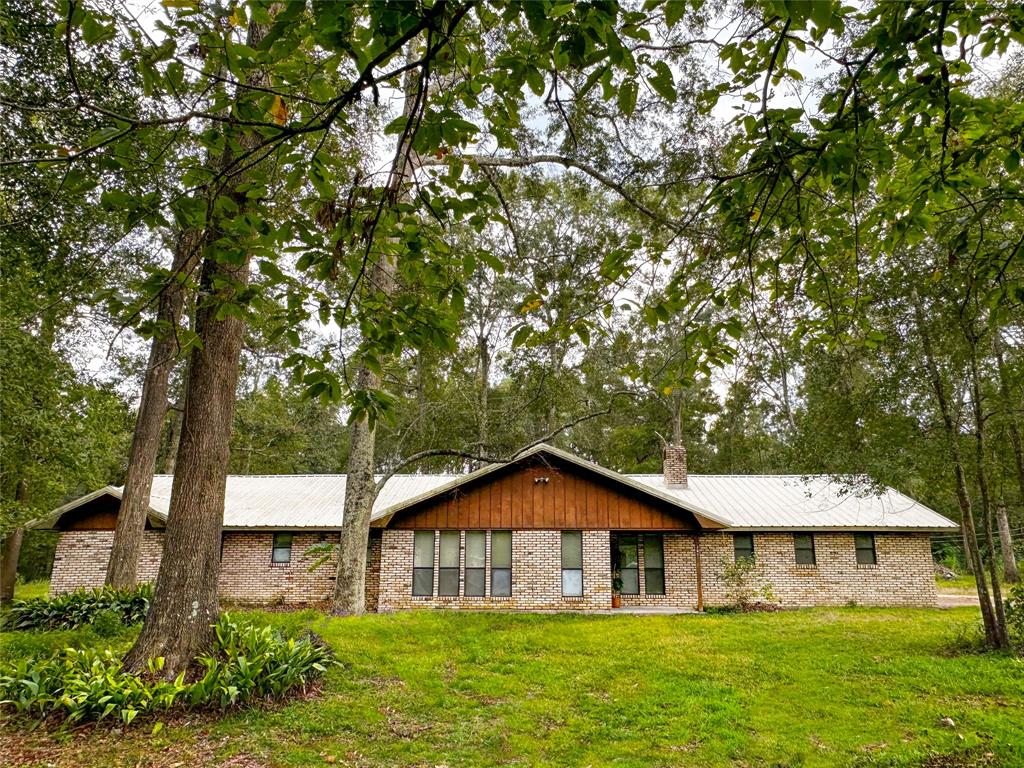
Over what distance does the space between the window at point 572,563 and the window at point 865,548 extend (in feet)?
25.2

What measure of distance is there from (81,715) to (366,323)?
5.03m

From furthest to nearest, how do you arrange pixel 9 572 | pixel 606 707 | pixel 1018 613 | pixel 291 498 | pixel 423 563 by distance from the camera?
1. pixel 9 572
2. pixel 291 498
3. pixel 423 563
4. pixel 1018 613
5. pixel 606 707

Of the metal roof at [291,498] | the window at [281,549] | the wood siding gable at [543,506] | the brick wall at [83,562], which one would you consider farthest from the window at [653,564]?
the brick wall at [83,562]

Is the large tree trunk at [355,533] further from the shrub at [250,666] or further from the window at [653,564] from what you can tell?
the window at [653,564]

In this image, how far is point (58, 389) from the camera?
1030 centimetres

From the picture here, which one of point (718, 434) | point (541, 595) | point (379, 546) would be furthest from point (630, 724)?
point (718, 434)

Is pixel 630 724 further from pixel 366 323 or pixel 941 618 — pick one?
pixel 941 618

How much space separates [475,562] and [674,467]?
7.62m

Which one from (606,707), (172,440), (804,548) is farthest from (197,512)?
(172,440)

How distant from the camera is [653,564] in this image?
15961mm

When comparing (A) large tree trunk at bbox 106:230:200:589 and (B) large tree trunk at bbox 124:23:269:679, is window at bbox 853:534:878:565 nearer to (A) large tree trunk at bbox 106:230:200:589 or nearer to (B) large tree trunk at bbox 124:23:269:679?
(B) large tree trunk at bbox 124:23:269:679

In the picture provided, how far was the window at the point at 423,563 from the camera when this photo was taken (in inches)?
593

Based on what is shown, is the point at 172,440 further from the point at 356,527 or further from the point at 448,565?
the point at 356,527

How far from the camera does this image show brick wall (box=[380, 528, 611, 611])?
48.5ft
